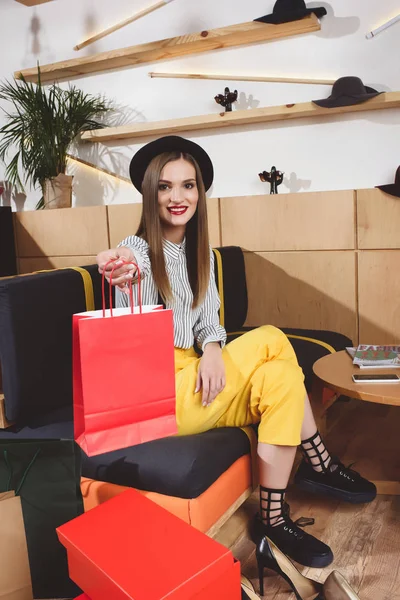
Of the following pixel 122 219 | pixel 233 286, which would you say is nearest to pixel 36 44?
pixel 122 219

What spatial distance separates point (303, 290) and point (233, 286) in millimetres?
409

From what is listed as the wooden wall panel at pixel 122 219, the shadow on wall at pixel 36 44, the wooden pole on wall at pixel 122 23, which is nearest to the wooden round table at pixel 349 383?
the wooden wall panel at pixel 122 219

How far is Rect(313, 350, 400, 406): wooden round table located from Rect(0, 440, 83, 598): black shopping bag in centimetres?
91

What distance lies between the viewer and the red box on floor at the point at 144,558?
106 centimetres

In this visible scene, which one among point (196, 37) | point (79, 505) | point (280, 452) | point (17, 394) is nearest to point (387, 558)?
point (280, 452)

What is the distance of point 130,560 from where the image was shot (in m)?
1.12

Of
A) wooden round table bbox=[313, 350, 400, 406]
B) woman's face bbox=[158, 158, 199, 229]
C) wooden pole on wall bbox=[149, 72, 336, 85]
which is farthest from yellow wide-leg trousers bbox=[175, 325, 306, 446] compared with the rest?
wooden pole on wall bbox=[149, 72, 336, 85]

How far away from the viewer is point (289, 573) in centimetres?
146

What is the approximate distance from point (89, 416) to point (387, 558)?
1115mm

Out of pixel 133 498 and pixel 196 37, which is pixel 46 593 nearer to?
pixel 133 498

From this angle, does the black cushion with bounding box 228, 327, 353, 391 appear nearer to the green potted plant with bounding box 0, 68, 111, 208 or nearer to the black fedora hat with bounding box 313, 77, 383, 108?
the black fedora hat with bounding box 313, 77, 383, 108

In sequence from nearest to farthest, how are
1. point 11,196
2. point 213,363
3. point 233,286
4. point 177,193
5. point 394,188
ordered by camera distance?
point 213,363 < point 177,193 < point 394,188 < point 233,286 < point 11,196

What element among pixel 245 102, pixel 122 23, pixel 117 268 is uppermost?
pixel 122 23

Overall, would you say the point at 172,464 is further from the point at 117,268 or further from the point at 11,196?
the point at 11,196
